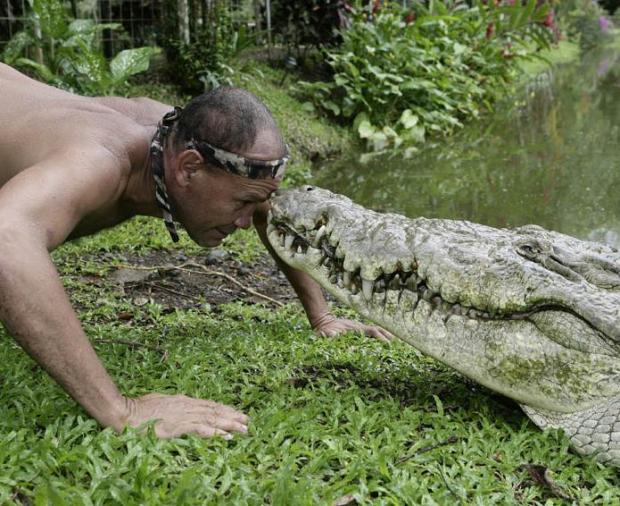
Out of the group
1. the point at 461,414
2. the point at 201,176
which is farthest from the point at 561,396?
the point at 201,176

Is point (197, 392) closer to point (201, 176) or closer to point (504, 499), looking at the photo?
point (201, 176)

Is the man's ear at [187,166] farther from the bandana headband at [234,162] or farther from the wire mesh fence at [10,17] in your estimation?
the wire mesh fence at [10,17]

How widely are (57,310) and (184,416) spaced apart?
0.52 meters

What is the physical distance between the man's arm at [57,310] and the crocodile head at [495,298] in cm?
66

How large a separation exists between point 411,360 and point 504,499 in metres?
1.12

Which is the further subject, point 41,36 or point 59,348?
point 41,36

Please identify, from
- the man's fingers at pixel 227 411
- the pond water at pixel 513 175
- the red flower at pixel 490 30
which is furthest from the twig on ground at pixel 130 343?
the red flower at pixel 490 30

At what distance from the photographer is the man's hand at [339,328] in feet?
11.7

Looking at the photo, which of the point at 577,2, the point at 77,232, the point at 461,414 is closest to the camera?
the point at 461,414

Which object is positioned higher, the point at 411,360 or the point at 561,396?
the point at 561,396

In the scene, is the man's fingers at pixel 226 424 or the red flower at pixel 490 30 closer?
the man's fingers at pixel 226 424

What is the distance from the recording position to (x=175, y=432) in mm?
2307

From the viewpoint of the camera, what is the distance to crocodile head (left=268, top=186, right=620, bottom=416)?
2.36 m

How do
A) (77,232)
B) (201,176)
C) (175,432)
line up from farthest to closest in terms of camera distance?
(77,232) < (201,176) < (175,432)
